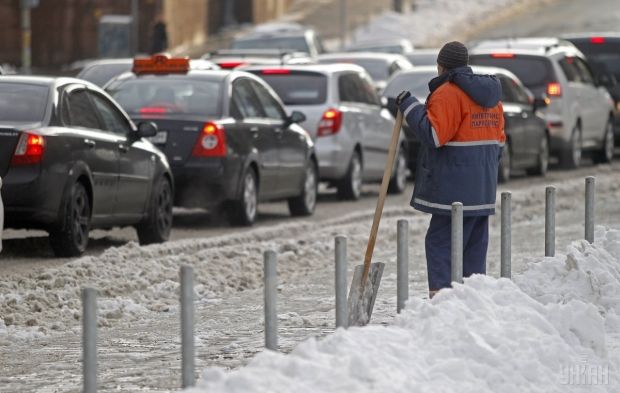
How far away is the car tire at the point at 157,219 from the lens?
15469 mm

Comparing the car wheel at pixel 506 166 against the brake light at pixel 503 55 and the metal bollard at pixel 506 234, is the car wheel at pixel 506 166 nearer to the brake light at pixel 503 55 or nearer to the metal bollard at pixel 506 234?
the brake light at pixel 503 55

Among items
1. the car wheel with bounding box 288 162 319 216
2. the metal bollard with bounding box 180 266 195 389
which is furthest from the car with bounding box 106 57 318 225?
the metal bollard with bounding box 180 266 195 389

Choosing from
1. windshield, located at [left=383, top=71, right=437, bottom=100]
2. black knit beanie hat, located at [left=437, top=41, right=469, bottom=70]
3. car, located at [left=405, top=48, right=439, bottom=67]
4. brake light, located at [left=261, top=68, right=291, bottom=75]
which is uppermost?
black knit beanie hat, located at [left=437, top=41, right=469, bottom=70]

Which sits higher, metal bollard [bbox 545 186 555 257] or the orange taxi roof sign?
the orange taxi roof sign

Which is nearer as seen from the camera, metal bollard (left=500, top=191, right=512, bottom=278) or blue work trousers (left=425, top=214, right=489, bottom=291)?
metal bollard (left=500, top=191, right=512, bottom=278)

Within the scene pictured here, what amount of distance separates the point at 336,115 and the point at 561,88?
6.39 metres

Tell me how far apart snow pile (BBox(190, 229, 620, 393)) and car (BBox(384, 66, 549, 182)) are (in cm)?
1344

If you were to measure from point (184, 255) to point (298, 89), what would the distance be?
728 cm

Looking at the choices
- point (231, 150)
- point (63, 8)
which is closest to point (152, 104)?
point (231, 150)

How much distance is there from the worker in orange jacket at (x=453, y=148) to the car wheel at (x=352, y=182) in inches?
422

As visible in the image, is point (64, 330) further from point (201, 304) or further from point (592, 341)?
point (592, 341)

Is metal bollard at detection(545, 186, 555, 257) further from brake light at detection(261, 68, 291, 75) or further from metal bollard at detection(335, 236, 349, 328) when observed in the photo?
brake light at detection(261, 68, 291, 75)

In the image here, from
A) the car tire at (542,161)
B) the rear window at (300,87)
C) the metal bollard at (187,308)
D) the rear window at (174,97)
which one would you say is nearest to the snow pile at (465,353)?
the metal bollard at (187,308)

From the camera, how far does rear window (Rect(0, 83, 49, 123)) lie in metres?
13.6
